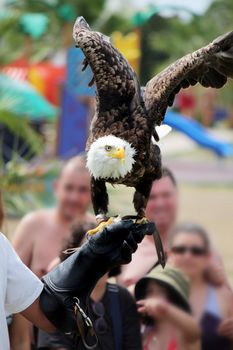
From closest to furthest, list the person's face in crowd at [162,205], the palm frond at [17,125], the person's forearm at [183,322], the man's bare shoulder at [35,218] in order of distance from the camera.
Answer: the person's forearm at [183,322]
the person's face in crowd at [162,205]
the man's bare shoulder at [35,218]
the palm frond at [17,125]

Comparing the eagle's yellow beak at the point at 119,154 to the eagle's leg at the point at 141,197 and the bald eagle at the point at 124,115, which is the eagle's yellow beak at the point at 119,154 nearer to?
the bald eagle at the point at 124,115

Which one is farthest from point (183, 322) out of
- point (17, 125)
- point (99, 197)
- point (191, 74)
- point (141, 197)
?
point (17, 125)

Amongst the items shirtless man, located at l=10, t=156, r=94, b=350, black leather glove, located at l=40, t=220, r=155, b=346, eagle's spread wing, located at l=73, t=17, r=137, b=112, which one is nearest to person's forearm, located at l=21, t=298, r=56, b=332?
black leather glove, located at l=40, t=220, r=155, b=346

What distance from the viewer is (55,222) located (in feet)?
15.5

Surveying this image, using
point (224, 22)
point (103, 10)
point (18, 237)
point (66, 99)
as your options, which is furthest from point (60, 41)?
point (18, 237)

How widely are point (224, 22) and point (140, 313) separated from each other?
4540cm

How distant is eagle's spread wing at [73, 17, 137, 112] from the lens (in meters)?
3.44

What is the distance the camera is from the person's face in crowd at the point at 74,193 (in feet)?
15.4

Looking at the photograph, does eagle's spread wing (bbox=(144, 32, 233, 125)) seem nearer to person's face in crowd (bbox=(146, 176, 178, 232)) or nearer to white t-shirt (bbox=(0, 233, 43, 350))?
person's face in crowd (bbox=(146, 176, 178, 232))

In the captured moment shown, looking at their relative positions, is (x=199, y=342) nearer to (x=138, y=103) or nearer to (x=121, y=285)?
(x=121, y=285)

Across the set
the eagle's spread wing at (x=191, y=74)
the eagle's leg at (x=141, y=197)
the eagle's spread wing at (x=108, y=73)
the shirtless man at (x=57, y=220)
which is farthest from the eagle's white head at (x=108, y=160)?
the shirtless man at (x=57, y=220)

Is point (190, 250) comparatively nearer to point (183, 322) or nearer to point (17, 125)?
point (183, 322)

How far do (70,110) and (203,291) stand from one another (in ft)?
47.0

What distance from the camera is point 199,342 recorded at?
3.82 m
